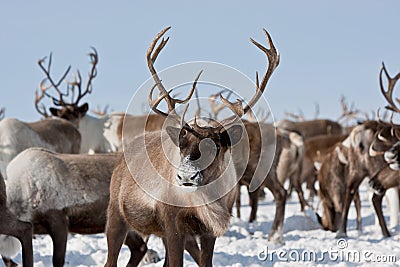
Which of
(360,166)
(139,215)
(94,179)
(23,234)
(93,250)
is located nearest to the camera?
(139,215)

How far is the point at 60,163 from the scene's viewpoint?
689cm

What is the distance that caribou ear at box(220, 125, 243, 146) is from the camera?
4922 mm

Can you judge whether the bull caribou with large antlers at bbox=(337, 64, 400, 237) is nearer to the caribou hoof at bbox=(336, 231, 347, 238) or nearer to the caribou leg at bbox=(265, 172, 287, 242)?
the caribou hoof at bbox=(336, 231, 347, 238)

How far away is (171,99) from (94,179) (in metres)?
1.92

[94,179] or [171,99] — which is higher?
[171,99]

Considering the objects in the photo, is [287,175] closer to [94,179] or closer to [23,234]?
[94,179]

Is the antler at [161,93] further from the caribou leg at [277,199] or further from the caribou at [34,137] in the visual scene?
the caribou at [34,137]

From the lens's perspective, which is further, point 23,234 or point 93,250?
point 93,250

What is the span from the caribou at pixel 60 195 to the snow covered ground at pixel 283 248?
0.39 metres

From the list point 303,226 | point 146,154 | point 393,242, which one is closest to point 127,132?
point 303,226

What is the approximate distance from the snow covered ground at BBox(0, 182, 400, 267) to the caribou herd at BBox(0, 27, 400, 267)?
1.09 ft

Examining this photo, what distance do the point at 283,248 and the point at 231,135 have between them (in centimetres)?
309

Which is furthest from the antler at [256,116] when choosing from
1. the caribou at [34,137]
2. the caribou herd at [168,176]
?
the caribou at [34,137]

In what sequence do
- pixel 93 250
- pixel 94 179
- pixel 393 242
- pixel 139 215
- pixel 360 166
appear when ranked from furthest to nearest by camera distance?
pixel 360 166
pixel 393 242
pixel 93 250
pixel 94 179
pixel 139 215
